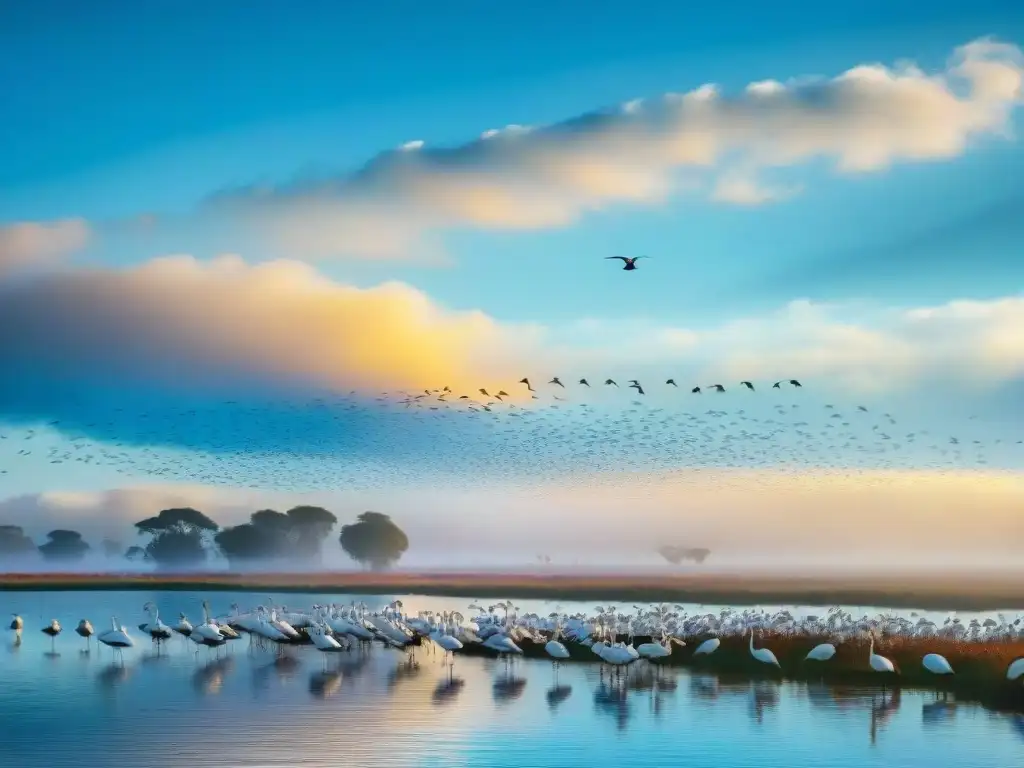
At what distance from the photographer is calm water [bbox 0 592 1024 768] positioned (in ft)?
79.3

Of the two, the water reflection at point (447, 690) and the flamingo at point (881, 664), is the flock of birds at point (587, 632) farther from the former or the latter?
the water reflection at point (447, 690)

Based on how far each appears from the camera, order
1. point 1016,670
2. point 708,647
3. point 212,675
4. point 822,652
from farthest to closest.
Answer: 1. point 708,647
2. point 212,675
3. point 822,652
4. point 1016,670

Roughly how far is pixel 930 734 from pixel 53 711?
802 inches

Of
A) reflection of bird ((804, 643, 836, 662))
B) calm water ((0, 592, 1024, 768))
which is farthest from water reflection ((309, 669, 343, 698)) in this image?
reflection of bird ((804, 643, 836, 662))

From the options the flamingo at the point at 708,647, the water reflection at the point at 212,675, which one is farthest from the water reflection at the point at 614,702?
the water reflection at the point at 212,675

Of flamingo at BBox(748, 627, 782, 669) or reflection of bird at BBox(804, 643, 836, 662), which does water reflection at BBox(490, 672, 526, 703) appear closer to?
flamingo at BBox(748, 627, 782, 669)

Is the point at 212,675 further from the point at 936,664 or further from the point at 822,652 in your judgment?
the point at 936,664

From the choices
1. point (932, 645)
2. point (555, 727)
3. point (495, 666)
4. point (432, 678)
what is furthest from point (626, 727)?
point (932, 645)

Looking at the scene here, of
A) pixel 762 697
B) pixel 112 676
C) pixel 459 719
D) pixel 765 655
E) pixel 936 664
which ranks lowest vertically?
pixel 112 676

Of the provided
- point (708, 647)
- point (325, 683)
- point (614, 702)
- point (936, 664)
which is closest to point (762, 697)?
point (614, 702)

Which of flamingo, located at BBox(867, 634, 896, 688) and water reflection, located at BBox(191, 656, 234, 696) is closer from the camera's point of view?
flamingo, located at BBox(867, 634, 896, 688)

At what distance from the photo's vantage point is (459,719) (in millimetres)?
28156

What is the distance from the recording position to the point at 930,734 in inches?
1069

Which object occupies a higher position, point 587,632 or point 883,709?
point 587,632
